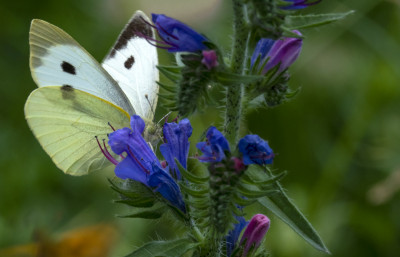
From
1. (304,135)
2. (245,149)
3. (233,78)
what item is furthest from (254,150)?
(304,135)

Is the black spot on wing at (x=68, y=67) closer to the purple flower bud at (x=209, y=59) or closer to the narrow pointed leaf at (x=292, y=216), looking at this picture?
the purple flower bud at (x=209, y=59)

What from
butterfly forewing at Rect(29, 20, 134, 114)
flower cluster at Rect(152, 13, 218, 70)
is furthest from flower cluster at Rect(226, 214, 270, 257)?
butterfly forewing at Rect(29, 20, 134, 114)

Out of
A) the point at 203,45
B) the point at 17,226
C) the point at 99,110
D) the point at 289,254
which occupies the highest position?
the point at 203,45

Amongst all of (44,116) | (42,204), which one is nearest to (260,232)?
(44,116)

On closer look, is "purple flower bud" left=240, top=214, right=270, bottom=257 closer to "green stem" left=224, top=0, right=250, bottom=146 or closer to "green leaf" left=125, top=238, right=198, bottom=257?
"green leaf" left=125, top=238, right=198, bottom=257

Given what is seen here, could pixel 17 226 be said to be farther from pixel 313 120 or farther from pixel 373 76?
pixel 373 76
